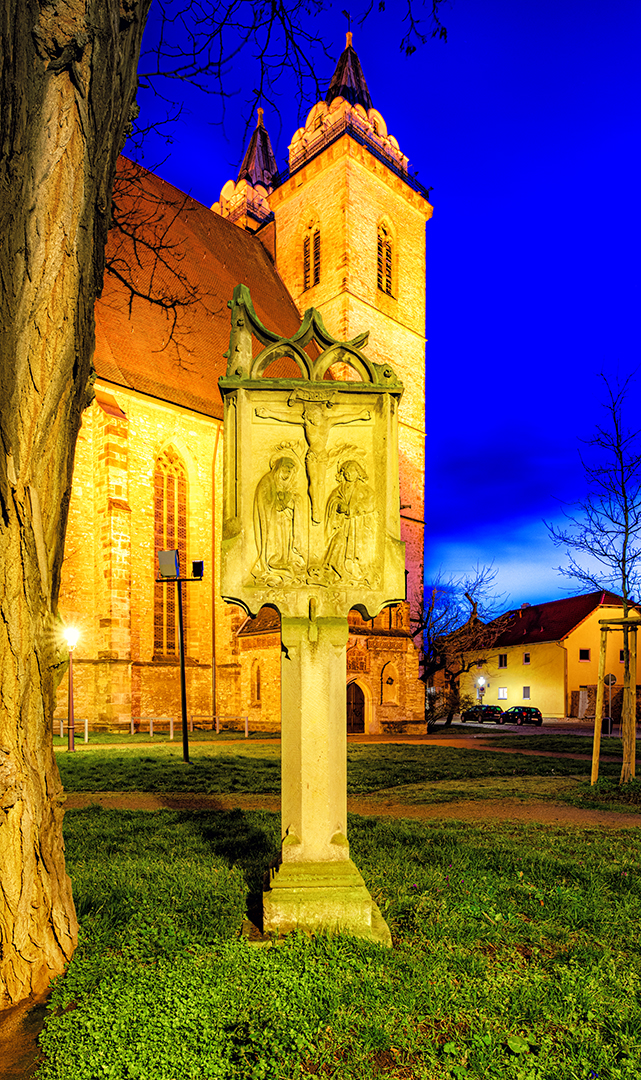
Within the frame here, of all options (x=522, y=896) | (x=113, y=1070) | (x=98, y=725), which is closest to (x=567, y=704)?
(x=98, y=725)

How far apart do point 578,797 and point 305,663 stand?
20.5 ft

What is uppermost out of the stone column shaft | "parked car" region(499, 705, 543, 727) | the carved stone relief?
the carved stone relief

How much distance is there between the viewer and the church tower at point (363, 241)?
26109 mm

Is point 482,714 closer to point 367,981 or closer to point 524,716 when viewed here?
point 524,716

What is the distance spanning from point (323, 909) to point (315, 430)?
8.43ft

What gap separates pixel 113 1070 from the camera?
2.17 meters

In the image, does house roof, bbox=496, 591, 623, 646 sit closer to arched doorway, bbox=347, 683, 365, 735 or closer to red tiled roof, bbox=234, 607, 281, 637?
arched doorway, bbox=347, 683, 365, 735

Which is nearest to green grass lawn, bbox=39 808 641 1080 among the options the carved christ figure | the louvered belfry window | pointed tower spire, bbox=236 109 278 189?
the carved christ figure

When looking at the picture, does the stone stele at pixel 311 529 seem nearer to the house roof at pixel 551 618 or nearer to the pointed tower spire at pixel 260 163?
the house roof at pixel 551 618

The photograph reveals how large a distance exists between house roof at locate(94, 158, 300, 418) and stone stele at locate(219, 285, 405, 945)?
44.2 feet

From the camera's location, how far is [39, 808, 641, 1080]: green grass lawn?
7.27ft

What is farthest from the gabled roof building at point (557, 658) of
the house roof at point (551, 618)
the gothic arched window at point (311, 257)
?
the gothic arched window at point (311, 257)

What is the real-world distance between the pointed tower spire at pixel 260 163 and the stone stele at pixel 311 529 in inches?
1513

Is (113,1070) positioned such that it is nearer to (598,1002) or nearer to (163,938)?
(163,938)
